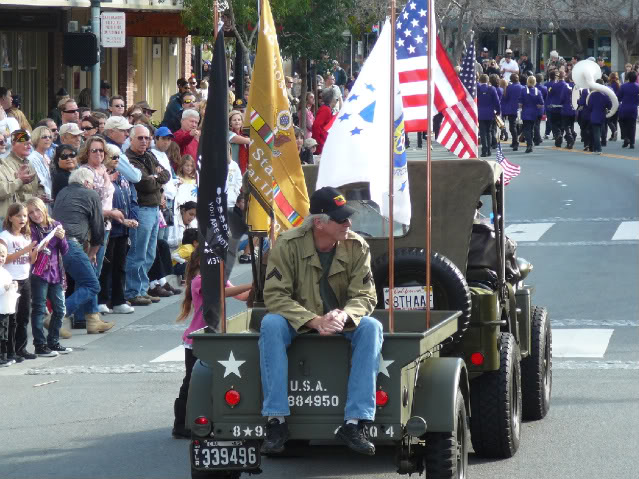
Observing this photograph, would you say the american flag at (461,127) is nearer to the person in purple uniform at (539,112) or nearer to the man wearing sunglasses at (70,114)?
the man wearing sunglasses at (70,114)

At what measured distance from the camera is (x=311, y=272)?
762 centimetres

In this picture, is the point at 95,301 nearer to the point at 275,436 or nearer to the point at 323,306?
the point at 323,306

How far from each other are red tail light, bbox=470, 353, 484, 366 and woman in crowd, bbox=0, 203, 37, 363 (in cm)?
506

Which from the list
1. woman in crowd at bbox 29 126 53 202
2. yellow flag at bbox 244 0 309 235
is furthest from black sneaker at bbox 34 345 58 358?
yellow flag at bbox 244 0 309 235

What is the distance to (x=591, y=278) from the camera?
1719 cm

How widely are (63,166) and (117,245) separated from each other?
50.9 inches

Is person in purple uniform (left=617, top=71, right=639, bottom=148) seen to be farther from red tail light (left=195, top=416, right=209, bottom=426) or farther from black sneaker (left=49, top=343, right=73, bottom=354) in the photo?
red tail light (left=195, top=416, right=209, bottom=426)

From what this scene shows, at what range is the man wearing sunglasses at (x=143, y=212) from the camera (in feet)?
51.6

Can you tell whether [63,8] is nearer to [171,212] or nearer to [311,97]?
[311,97]

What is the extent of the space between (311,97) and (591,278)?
1721cm

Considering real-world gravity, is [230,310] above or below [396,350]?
below

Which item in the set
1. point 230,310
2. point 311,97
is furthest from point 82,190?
point 311,97

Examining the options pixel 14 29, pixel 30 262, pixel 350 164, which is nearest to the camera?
pixel 350 164

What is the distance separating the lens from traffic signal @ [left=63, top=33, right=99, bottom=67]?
19641 millimetres
